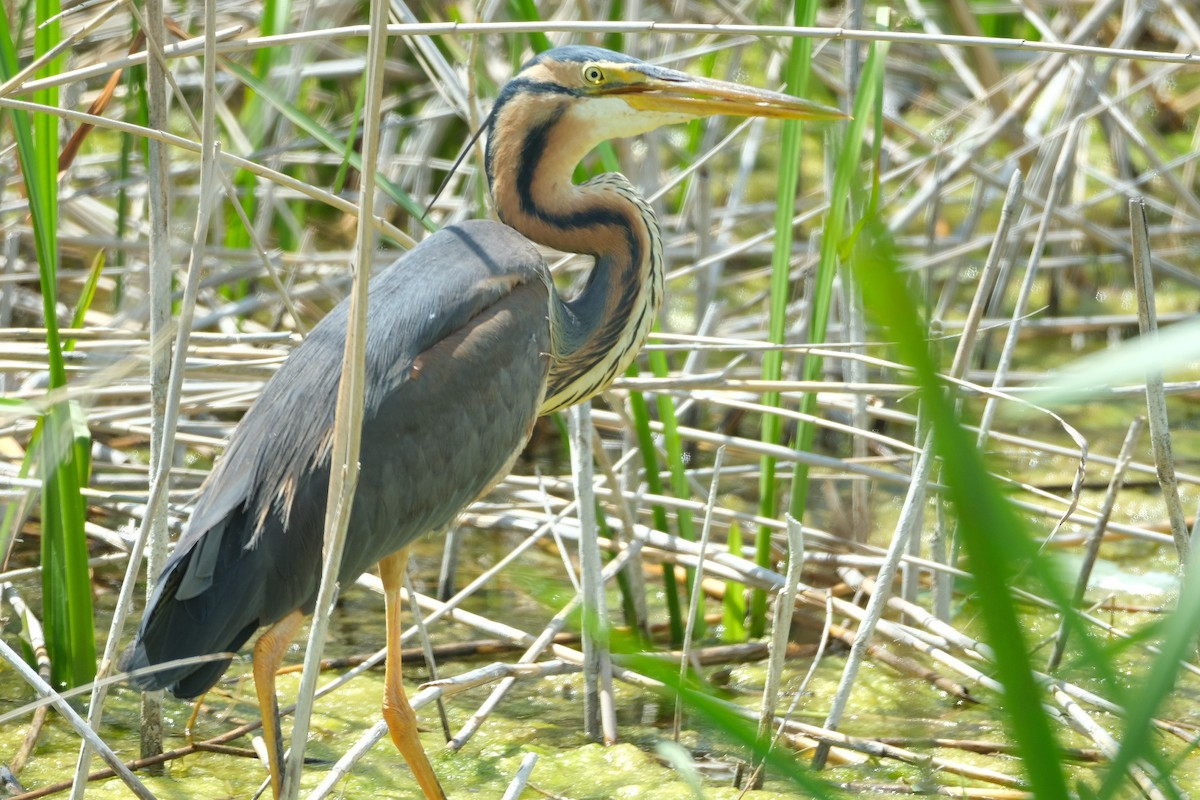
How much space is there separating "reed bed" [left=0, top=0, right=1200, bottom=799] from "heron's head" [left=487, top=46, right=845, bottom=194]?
108mm

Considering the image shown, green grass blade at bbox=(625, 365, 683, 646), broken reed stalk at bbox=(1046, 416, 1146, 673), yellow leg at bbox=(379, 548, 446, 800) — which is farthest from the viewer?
green grass blade at bbox=(625, 365, 683, 646)

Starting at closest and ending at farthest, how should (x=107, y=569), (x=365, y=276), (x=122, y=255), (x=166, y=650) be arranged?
1. (x=365, y=276)
2. (x=166, y=650)
3. (x=107, y=569)
4. (x=122, y=255)

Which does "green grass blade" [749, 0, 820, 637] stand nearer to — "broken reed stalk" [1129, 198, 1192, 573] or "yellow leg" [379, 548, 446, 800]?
"broken reed stalk" [1129, 198, 1192, 573]

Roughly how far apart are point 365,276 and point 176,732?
5.33 feet

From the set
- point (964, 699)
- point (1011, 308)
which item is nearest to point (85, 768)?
point (964, 699)

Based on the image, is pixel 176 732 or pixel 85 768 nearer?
pixel 85 768

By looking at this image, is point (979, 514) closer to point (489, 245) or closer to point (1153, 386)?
point (1153, 386)

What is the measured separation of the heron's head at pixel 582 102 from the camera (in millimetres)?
2812

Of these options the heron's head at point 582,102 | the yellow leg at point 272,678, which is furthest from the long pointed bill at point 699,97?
the yellow leg at point 272,678

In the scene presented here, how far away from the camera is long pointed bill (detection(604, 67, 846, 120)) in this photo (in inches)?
103

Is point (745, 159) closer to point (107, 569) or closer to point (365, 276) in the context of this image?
point (107, 569)

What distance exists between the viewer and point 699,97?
9.12ft

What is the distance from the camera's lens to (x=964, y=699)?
3.02 metres

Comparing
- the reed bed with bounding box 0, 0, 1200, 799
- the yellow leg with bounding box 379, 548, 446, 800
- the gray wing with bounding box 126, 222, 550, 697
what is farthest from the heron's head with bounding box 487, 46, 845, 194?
the yellow leg with bounding box 379, 548, 446, 800
